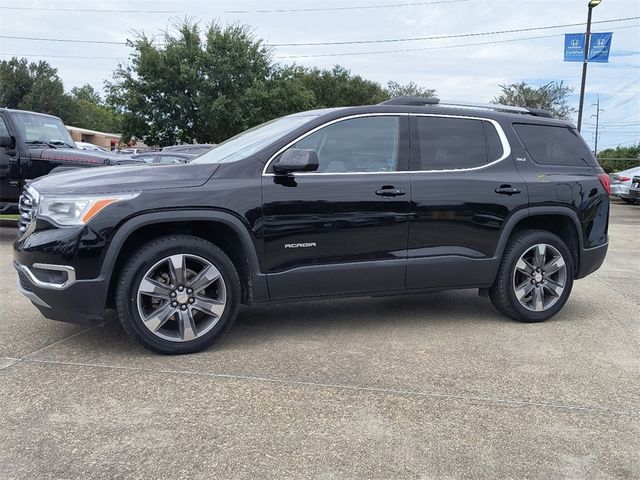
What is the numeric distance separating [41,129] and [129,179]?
250 inches

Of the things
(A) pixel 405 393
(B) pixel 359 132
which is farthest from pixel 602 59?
(A) pixel 405 393

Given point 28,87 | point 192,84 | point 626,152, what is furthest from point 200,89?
point 28,87

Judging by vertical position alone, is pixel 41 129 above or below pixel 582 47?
below

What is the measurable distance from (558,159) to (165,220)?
11.4 feet

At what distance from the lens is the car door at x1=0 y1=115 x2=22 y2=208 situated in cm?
862

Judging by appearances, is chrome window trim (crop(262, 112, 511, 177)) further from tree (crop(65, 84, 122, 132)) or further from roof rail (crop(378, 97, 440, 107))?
tree (crop(65, 84, 122, 132))

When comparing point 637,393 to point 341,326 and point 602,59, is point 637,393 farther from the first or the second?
point 602,59

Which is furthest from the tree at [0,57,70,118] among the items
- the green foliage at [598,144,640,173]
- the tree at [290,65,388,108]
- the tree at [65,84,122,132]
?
the green foliage at [598,144,640,173]

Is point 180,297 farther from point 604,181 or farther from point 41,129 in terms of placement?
point 41,129

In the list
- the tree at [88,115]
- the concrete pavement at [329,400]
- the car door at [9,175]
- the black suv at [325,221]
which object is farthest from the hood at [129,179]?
the tree at [88,115]

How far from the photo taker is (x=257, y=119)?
32.7 m

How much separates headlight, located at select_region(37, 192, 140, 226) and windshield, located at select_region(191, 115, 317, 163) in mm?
938

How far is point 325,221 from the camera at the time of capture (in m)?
4.27

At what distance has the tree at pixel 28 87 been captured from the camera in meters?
58.6
